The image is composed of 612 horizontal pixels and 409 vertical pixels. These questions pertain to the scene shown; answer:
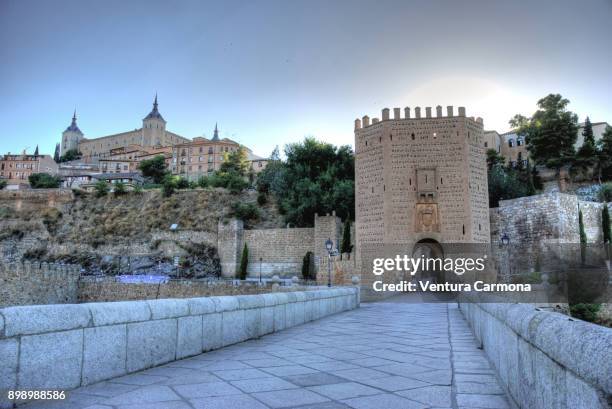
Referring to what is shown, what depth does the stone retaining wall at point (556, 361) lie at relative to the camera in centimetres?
137

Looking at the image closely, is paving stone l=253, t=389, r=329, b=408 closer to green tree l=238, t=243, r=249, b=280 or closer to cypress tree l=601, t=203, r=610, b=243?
cypress tree l=601, t=203, r=610, b=243

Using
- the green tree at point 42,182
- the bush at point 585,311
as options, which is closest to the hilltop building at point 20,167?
the green tree at point 42,182

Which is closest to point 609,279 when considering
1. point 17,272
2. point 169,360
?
point 169,360

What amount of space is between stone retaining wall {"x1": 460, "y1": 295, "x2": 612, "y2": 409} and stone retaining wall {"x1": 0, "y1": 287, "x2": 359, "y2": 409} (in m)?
2.91

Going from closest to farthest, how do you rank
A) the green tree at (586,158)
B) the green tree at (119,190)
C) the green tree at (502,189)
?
the green tree at (502,189), the green tree at (586,158), the green tree at (119,190)

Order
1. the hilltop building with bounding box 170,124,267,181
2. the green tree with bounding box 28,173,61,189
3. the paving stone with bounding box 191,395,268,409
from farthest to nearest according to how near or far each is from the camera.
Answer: the hilltop building with bounding box 170,124,267,181
the green tree with bounding box 28,173,61,189
the paving stone with bounding box 191,395,268,409

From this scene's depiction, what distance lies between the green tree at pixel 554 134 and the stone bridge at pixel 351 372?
36.7m

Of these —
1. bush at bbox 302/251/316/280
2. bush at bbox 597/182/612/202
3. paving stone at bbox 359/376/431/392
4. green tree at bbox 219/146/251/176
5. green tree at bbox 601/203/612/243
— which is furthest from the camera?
green tree at bbox 219/146/251/176

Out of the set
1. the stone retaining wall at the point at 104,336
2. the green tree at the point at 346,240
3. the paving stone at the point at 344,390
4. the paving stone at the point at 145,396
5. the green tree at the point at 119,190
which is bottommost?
the paving stone at the point at 344,390

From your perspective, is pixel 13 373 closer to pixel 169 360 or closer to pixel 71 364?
pixel 71 364

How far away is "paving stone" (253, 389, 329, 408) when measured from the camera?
2.92 m

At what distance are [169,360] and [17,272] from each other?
22994 mm

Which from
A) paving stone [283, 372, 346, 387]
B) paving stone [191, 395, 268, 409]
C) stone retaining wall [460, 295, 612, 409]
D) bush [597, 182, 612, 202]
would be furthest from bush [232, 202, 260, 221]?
stone retaining wall [460, 295, 612, 409]

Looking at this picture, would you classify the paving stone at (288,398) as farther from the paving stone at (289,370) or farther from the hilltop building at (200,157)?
the hilltop building at (200,157)
